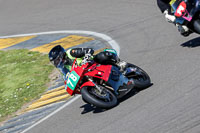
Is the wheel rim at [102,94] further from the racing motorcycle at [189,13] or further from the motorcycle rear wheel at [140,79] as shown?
the racing motorcycle at [189,13]

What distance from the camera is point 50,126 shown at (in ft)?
26.4

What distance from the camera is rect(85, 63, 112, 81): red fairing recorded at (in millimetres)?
7617

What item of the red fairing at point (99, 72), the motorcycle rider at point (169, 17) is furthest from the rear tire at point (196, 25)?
the red fairing at point (99, 72)

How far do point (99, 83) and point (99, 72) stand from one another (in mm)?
265

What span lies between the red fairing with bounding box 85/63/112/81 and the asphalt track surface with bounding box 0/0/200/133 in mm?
655

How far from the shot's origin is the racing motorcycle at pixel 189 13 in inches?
367

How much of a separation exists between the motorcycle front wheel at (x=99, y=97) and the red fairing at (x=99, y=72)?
8.6 inches

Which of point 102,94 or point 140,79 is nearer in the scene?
point 102,94

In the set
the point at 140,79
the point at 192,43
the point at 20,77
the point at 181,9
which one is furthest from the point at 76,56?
the point at 20,77

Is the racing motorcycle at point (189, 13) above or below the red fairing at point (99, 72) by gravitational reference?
above

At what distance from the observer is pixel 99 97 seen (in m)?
7.45

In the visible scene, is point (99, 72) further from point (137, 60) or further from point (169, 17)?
point (169, 17)

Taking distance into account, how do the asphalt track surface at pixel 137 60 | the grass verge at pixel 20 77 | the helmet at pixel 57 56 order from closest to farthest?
1. the asphalt track surface at pixel 137 60
2. the helmet at pixel 57 56
3. the grass verge at pixel 20 77

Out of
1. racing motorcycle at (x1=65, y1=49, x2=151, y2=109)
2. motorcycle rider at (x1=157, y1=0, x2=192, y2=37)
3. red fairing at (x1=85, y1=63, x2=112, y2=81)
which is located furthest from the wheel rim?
motorcycle rider at (x1=157, y1=0, x2=192, y2=37)
